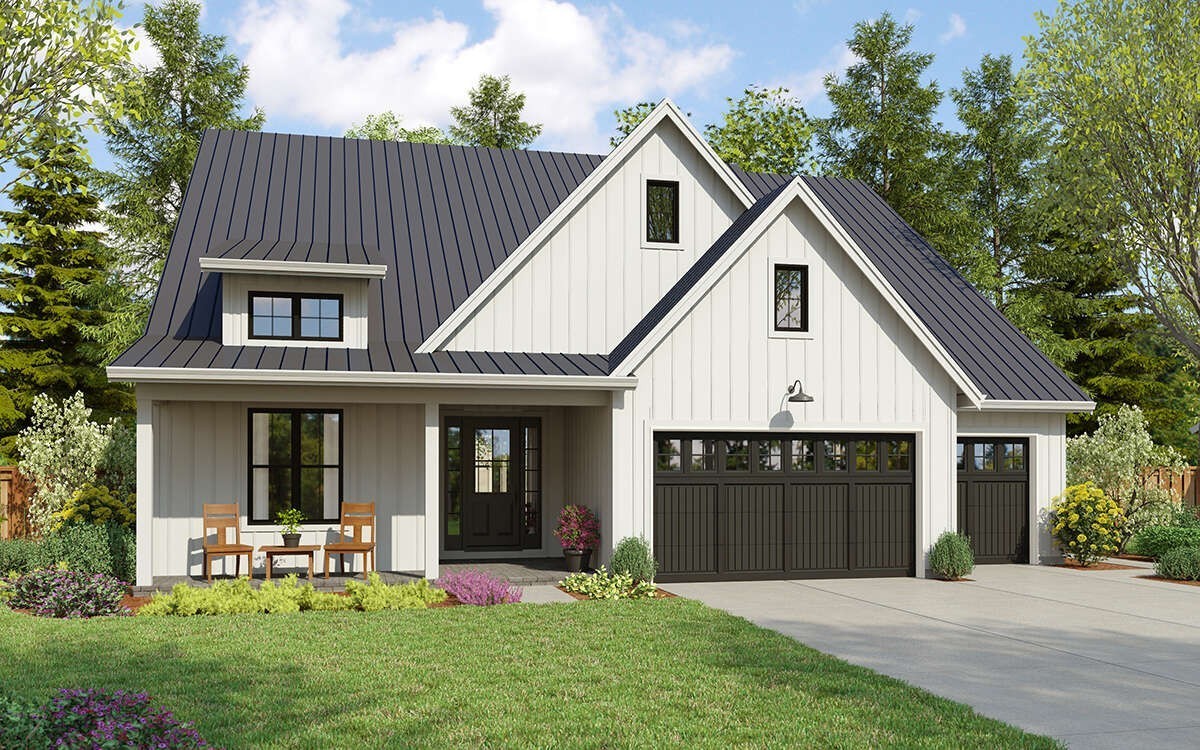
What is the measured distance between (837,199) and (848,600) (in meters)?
10.0

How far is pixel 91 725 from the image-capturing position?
579cm

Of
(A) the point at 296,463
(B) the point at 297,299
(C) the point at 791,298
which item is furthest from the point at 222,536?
(C) the point at 791,298

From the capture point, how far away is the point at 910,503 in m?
16.2

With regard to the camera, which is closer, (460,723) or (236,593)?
(460,723)

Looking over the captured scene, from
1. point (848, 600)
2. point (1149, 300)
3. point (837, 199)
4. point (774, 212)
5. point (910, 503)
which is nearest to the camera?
point (848, 600)

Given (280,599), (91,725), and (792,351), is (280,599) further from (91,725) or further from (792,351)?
(792,351)

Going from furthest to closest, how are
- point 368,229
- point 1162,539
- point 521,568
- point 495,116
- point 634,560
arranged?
1. point 495,116
2. point 1162,539
3. point 368,229
4. point 521,568
5. point 634,560

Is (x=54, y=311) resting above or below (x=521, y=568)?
above

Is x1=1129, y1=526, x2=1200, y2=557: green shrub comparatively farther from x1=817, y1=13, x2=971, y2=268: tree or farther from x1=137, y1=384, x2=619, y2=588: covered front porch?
x1=817, y1=13, x2=971, y2=268: tree

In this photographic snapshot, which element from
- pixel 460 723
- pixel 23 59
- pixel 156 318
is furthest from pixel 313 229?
A: pixel 460 723

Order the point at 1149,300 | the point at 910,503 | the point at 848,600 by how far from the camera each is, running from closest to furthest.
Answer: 1. the point at 848,600
2. the point at 910,503
3. the point at 1149,300

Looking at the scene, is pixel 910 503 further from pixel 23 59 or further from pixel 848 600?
pixel 23 59

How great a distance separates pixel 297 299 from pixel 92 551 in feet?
14.1

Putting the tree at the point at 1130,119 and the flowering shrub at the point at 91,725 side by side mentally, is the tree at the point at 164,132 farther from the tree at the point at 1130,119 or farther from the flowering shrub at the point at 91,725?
the flowering shrub at the point at 91,725
